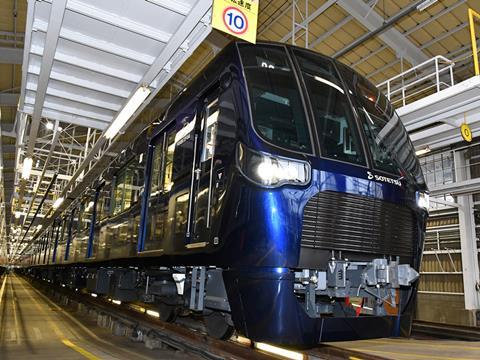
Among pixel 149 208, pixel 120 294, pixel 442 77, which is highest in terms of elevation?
pixel 442 77

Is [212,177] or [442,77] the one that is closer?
[212,177]

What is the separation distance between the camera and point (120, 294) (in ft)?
19.6

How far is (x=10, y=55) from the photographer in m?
11.1

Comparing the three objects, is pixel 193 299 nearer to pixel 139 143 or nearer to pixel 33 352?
pixel 33 352

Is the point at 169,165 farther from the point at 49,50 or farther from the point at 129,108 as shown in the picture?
the point at 129,108

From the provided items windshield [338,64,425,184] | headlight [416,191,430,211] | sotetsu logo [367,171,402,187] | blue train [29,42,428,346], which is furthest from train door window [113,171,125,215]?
headlight [416,191,430,211]

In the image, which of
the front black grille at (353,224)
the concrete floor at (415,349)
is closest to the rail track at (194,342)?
the concrete floor at (415,349)

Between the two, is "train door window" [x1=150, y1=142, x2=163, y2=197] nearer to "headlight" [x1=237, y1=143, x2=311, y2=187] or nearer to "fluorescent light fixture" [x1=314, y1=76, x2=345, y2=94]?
"headlight" [x1=237, y1=143, x2=311, y2=187]

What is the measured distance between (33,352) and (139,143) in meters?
2.82

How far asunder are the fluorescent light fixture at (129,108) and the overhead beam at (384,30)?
6.92 metres

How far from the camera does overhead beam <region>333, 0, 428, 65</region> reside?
10680 millimetres

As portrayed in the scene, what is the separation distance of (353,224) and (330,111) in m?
1.00

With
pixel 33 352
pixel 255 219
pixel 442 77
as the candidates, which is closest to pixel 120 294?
pixel 33 352

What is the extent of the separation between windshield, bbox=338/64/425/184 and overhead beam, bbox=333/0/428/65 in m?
7.19
